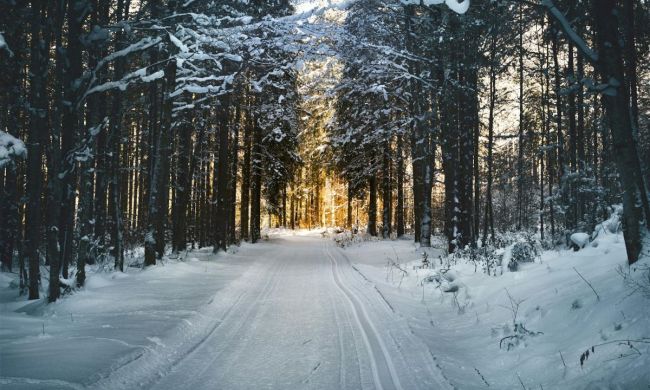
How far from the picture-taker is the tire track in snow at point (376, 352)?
469 cm

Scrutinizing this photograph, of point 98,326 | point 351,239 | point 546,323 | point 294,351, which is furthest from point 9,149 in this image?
point 351,239

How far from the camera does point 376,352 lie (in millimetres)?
5645

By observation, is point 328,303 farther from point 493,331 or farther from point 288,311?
point 493,331

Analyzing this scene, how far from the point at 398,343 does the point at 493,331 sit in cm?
150

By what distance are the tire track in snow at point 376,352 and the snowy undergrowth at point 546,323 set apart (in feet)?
2.30

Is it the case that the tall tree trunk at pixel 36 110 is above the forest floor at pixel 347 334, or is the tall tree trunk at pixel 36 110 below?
above

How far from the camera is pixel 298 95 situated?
1001 inches

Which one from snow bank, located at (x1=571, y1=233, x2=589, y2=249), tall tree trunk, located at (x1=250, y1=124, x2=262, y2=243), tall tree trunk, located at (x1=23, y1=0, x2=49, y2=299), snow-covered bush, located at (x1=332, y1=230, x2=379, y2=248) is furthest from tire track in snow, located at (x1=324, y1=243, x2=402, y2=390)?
tall tree trunk, located at (x1=250, y1=124, x2=262, y2=243)

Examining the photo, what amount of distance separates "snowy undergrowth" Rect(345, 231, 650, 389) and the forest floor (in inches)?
0.8

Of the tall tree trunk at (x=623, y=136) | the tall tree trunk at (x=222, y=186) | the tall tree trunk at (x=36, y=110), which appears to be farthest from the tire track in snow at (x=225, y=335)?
the tall tree trunk at (x=222, y=186)

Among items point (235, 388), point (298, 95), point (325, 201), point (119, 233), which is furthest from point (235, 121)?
point (325, 201)

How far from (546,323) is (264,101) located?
2027cm

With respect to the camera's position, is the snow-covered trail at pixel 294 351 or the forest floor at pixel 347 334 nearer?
the forest floor at pixel 347 334

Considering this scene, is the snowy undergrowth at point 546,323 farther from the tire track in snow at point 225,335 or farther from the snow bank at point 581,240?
the tire track in snow at point 225,335
